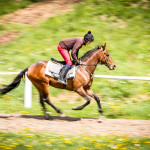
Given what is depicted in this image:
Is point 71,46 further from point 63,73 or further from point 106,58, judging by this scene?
point 106,58

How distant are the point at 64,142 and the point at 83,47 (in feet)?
27.8

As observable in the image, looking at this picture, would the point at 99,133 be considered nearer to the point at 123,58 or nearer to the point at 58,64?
the point at 58,64

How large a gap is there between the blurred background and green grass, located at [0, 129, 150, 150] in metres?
2.87

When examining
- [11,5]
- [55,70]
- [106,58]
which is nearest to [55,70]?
[55,70]

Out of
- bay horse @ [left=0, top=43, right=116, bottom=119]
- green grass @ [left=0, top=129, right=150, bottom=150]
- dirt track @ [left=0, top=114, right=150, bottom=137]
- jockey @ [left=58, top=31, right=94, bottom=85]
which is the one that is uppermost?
jockey @ [left=58, top=31, right=94, bottom=85]

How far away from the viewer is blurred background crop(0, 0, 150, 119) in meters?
11.2

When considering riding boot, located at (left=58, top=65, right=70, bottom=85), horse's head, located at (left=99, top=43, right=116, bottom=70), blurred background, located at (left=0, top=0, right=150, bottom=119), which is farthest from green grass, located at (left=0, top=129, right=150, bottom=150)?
blurred background, located at (left=0, top=0, right=150, bottom=119)

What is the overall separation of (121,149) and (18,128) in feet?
8.99

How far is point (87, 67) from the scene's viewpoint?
30.8 ft

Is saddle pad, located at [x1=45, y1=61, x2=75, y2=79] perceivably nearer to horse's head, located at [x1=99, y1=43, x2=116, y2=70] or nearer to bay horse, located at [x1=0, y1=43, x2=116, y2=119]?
bay horse, located at [x1=0, y1=43, x2=116, y2=119]

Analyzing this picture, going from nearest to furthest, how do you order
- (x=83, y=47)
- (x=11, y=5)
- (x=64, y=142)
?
(x=64, y=142) → (x=83, y=47) → (x=11, y=5)

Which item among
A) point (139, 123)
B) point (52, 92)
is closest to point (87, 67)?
point (139, 123)

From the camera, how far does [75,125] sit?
849cm

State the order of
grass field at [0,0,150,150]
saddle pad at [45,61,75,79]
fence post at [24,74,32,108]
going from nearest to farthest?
grass field at [0,0,150,150]
saddle pad at [45,61,75,79]
fence post at [24,74,32,108]
